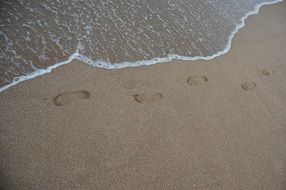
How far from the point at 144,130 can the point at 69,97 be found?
26.0 inches

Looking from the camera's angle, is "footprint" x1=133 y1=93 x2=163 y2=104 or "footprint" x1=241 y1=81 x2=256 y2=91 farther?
"footprint" x1=241 y1=81 x2=256 y2=91

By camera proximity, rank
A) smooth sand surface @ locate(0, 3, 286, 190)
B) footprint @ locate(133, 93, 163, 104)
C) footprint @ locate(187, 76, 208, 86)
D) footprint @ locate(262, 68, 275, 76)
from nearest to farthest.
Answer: smooth sand surface @ locate(0, 3, 286, 190) → footprint @ locate(133, 93, 163, 104) → footprint @ locate(187, 76, 208, 86) → footprint @ locate(262, 68, 275, 76)

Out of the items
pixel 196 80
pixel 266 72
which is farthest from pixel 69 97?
pixel 266 72

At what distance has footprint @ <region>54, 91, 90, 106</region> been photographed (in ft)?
Answer: 7.85

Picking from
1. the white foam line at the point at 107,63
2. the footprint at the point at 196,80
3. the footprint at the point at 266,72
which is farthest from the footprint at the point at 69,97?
the footprint at the point at 266,72

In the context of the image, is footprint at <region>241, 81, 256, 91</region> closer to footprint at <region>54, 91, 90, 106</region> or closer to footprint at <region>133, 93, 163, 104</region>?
footprint at <region>133, 93, 163, 104</region>

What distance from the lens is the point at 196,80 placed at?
9.50 feet

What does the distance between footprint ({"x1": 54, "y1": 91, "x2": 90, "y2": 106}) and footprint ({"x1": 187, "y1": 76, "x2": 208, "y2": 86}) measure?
0.97 metres

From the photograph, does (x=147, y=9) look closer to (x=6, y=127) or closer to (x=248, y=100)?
(x=248, y=100)

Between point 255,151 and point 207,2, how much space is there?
8.38ft

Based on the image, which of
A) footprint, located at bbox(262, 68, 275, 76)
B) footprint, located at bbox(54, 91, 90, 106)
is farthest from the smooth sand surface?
footprint, located at bbox(262, 68, 275, 76)

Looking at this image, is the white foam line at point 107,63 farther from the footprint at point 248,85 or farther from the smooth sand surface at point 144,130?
the footprint at point 248,85

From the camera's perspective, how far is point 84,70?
107 inches

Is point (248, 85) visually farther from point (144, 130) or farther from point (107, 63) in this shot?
point (107, 63)
